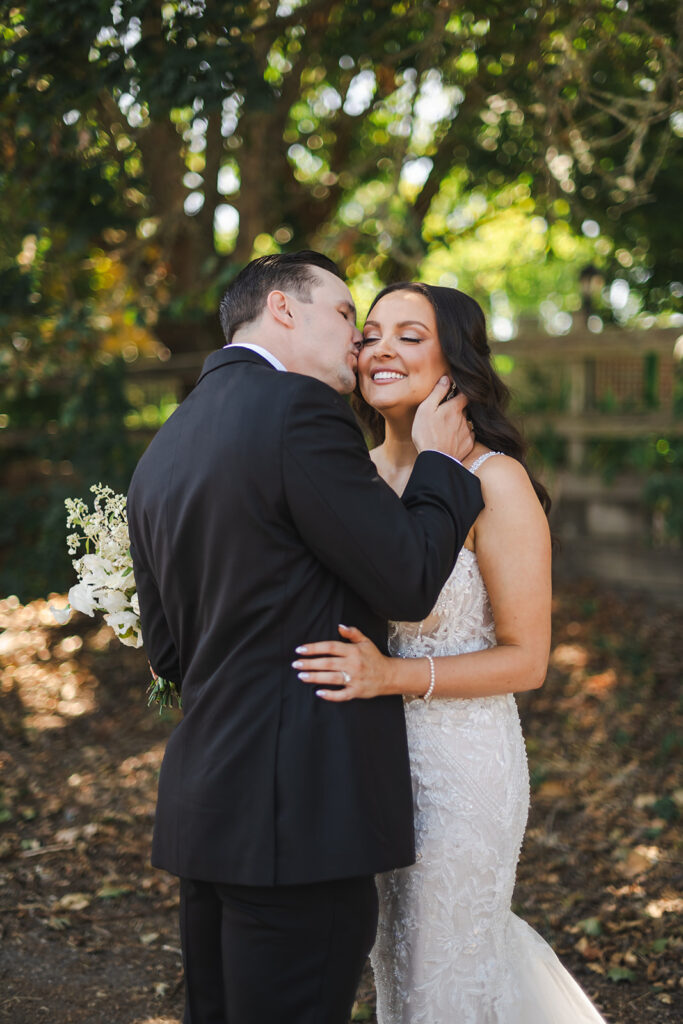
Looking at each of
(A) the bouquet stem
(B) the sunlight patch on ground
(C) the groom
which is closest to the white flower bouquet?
(A) the bouquet stem

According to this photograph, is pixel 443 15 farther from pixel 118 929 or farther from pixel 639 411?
pixel 118 929

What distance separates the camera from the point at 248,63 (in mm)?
3953

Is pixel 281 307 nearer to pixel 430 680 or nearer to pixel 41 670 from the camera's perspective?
pixel 430 680

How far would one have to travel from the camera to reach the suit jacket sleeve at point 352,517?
6.24 ft

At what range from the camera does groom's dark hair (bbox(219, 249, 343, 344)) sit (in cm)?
230

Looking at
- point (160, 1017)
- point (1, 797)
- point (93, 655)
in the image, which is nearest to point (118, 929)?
point (160, 1017)

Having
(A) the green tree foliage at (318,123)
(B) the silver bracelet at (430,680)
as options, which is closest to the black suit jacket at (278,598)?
(B) the silver bracelet at (430,680)

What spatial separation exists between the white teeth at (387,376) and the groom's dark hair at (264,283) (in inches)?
16.7

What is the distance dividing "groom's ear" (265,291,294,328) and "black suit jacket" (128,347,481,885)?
183 mm

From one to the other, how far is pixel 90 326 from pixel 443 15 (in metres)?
3.04

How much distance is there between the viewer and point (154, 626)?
2.43 m

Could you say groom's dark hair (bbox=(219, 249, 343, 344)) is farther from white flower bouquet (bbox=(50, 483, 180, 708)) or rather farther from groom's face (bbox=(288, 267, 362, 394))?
white flower bouquet (bbox=(50, 483, 180, 708))

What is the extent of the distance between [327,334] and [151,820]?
3795mm

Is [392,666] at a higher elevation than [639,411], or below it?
below
